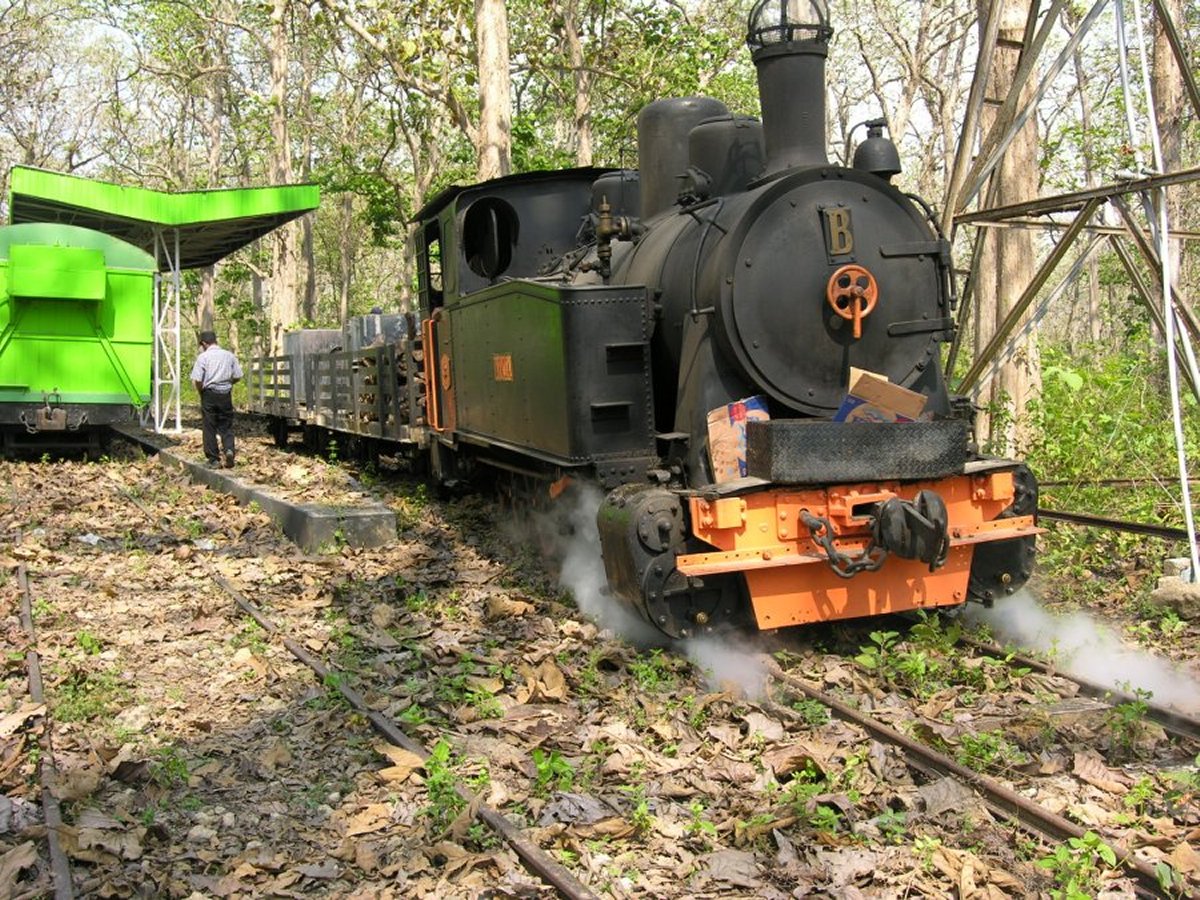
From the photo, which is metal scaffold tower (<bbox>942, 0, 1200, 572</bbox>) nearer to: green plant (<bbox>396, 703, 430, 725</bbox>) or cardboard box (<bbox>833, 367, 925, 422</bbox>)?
cardboard box (<bbox>833, 367, 925, 422</bbox>)

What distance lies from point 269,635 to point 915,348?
3764mm

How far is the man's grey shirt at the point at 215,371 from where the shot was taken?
1256 centimetres

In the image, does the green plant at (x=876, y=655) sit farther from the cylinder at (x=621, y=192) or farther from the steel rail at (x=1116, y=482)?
the cylinder at (x=621, y=192)

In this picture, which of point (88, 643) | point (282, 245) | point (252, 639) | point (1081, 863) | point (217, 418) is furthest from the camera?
point (282, 245)

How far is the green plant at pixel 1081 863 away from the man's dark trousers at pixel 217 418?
10.8 meters

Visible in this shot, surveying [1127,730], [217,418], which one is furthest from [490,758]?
[217,418]

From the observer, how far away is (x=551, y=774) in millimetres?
4168

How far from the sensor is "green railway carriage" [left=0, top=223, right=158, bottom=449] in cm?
1359

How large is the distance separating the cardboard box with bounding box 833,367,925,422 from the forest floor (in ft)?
3.78

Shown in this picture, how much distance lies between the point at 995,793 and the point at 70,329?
13.1 m

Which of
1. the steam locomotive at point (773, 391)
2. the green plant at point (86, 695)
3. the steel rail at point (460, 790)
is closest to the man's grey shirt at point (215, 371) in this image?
the steel rail at point (460, 790)

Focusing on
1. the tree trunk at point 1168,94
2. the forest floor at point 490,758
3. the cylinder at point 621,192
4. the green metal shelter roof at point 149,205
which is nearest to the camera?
the forest floor at point 490,758

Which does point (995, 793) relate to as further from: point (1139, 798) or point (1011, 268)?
point (1011, 268)

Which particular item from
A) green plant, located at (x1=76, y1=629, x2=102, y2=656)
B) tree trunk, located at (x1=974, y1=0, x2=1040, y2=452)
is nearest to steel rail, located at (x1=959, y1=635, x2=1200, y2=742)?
tree trunk, located at (x1=974, y1=0, x2=1040, y2=452)
